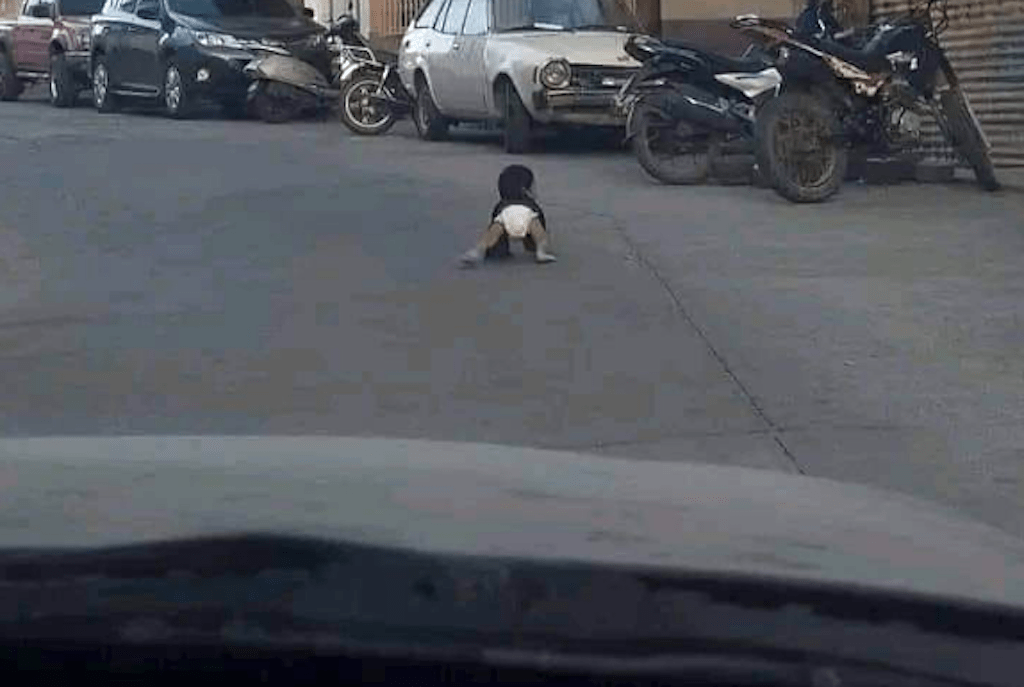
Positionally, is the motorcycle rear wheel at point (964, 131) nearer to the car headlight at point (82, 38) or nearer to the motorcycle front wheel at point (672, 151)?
the motorcycle front wheel at point (672, 151)

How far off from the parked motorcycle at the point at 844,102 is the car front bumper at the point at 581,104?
3.81 metres

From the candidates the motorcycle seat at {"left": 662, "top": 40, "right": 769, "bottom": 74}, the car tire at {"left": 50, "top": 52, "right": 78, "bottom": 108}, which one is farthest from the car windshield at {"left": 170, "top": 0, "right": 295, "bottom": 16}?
the motorcycle seat at {"left": 662, "top": 40, "right": 769, "bottom": 74}

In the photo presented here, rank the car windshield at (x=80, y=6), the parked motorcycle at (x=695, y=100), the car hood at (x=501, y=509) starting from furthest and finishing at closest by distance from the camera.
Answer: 1. the car windshield at (x=80, y=6)
2. the parked motorcycle at (x=695, y=100)
3. the car hood at (x=501, y=509)

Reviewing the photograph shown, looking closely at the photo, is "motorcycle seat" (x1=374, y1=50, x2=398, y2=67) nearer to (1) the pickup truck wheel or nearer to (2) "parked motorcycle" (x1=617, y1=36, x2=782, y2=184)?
(2) "parked motorcycle" (x1=617, y1=36, x2=782, y2=184)

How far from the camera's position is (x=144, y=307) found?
1327cm

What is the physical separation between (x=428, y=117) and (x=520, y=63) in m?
2.73

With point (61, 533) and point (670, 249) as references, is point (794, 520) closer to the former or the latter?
point (61, 533)

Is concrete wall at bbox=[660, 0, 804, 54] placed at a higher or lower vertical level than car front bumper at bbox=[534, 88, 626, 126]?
lower

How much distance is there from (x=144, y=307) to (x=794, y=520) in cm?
1056

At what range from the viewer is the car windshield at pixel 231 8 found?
2767 cm

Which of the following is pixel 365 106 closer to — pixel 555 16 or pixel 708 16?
pixel 555 16

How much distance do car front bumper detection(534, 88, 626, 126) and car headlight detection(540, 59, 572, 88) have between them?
0.19 ft

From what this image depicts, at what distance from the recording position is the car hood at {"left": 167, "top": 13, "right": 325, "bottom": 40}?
27.2 meters

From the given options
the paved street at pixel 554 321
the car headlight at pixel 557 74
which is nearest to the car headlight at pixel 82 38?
the paved street at pixel 554 321
